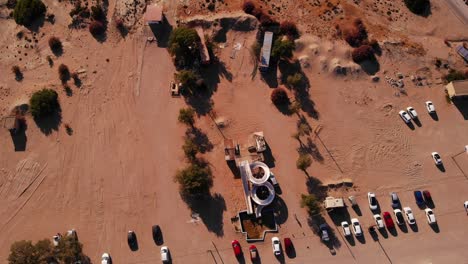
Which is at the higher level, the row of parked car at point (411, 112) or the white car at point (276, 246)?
the row of parked car at point (411, 112)

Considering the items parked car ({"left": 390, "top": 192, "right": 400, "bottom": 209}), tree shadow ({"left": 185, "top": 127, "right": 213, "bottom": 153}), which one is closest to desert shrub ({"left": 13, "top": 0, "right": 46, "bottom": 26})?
tree shadow ({"left": 185, "top": 127, "right": 213, "bottom": 153})

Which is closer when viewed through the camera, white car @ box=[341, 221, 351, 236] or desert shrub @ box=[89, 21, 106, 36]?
white car @ box=[341, 221, 351, 236]

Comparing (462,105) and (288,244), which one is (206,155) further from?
(462,105)

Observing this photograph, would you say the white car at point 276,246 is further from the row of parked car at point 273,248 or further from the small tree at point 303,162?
the small tree at point 303,162

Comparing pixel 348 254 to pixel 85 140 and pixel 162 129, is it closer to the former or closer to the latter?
pixel 162 129

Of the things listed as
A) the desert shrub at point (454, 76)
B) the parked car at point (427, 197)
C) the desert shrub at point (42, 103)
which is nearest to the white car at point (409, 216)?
the parked car at point (427, 197)

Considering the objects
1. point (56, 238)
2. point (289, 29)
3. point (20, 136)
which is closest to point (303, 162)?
point (289, 29)

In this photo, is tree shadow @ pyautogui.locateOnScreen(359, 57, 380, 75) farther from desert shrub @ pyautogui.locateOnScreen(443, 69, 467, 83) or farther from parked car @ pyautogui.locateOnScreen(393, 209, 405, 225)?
parked car @ pyautogui.locateOnScreen(393, 209, 405, 225)
